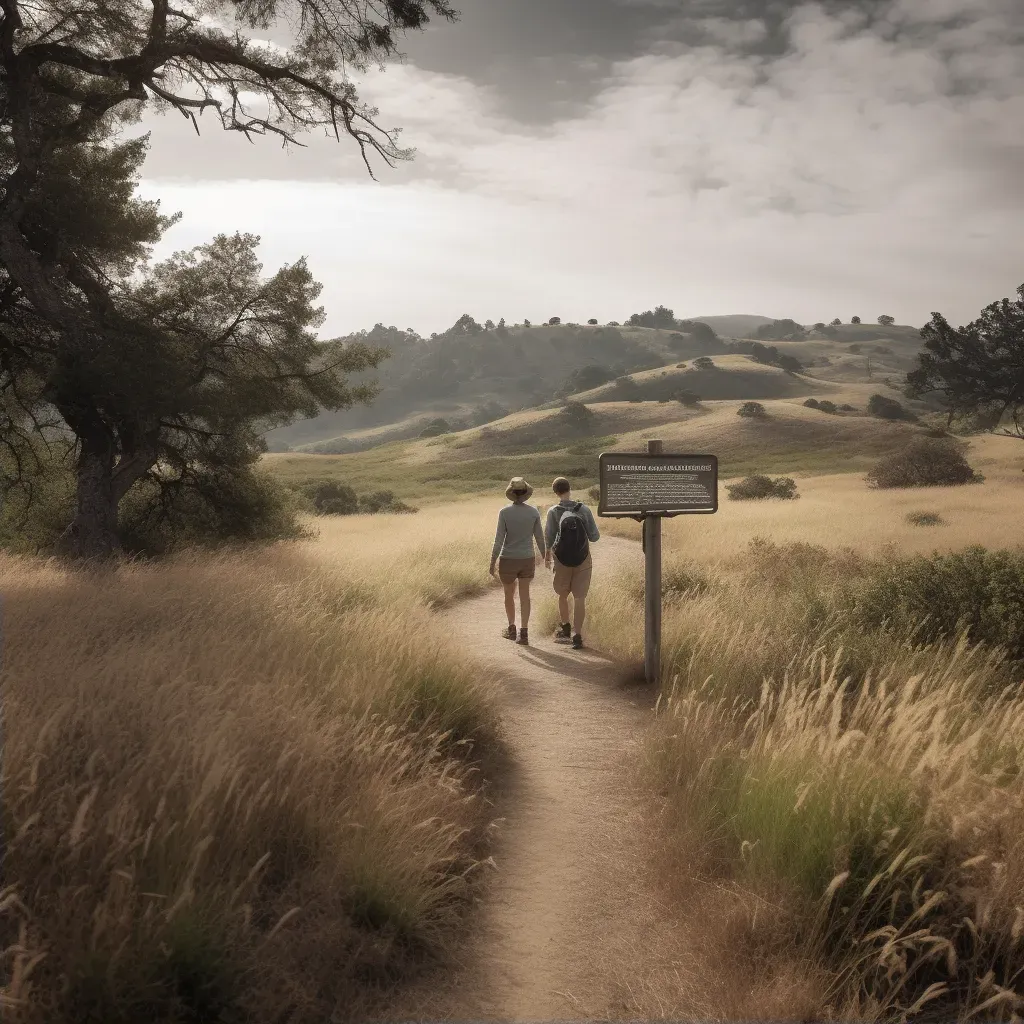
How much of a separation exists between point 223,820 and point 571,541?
6379 mm

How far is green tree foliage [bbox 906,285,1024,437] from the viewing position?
37.1 m

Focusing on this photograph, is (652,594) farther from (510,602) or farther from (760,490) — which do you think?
(760,490)

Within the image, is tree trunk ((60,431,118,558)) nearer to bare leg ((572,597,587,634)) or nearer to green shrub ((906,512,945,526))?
bare leg ((572,597,587,634))

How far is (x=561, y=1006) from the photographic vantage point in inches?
121

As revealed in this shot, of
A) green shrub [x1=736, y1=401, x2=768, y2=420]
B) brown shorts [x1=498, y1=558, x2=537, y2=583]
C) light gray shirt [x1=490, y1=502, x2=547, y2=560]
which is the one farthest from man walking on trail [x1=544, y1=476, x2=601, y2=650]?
green shrub [x1=736, y1=401, x2=768, y2=420]

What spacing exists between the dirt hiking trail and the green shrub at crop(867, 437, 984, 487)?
34.4 m

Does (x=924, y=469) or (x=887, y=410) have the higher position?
(x=887, y=410)

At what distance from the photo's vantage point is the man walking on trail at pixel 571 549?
9266 mm

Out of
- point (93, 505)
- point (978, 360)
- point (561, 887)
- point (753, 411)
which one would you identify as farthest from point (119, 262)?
point (753, 411)

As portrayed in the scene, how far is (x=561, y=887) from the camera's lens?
3949mm

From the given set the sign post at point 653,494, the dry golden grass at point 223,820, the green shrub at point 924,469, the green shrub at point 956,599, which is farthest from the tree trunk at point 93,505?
the green shrub at point 924,469

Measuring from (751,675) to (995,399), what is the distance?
39.6 m

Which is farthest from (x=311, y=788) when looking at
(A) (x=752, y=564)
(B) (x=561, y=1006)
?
(A) (x=752, y=564)

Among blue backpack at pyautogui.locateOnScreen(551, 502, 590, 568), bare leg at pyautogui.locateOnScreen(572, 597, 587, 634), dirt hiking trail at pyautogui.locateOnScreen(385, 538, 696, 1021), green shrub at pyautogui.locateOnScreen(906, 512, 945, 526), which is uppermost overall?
blue backpack at pyautogui.locateOnScreen(551, 502, 590, 568)
